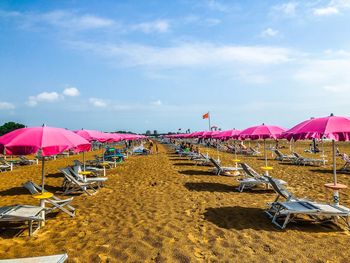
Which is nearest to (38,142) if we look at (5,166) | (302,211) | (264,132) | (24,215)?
(24,215)

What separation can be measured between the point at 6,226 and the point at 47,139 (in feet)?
7.25

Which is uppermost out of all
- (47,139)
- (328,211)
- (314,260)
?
(47,139)

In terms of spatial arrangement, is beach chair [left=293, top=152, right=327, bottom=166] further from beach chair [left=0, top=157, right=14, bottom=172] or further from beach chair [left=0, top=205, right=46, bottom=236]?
beach chair [left=0, top=157, right=14, bottom=172]

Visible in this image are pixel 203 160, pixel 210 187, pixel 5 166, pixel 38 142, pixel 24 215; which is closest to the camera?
pixel 38 142

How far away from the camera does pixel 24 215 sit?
5336 millimetres

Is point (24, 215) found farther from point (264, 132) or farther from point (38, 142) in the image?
point (264, 132)

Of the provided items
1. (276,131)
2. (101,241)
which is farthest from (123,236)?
(276,131)

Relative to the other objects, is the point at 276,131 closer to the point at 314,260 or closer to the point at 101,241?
the point at 314,260

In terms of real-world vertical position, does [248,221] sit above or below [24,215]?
below

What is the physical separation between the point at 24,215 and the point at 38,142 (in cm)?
138

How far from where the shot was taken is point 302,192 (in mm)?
9219

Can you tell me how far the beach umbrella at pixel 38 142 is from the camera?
16.5 feet

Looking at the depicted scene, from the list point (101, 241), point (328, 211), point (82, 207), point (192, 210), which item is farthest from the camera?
point (82, 207)

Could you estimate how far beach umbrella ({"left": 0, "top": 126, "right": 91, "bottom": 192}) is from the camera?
16.5ft
